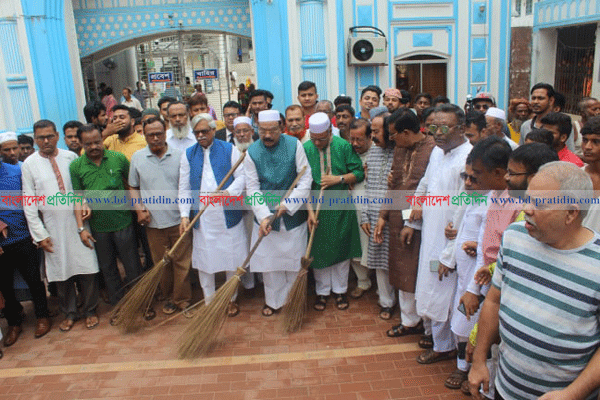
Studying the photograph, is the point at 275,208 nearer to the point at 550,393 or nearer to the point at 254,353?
the point at 254,353

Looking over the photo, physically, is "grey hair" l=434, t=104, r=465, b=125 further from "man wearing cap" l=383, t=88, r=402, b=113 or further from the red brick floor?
"man wearing cap" l=383, t=88, r=402, b=113

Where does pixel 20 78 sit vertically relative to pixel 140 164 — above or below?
above

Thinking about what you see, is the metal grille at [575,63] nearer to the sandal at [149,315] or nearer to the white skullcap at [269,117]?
the white skullcap at [269,117]

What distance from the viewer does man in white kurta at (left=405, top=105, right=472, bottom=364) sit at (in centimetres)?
319

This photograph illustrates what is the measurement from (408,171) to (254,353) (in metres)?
1.81

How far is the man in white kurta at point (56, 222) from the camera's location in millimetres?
4039

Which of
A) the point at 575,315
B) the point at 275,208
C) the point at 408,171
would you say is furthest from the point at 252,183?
the point at 575,315

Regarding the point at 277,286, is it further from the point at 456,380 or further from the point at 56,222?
the point at 56,222

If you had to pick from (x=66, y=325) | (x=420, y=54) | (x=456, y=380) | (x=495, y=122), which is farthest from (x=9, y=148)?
(x=420, y=54)

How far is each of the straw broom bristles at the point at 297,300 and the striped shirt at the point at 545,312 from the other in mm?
2084

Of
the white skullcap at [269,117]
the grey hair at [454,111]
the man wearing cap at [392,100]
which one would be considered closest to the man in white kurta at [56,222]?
the white skullcap at [269,117]

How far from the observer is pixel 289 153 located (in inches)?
161

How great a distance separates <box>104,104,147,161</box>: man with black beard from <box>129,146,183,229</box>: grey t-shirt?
0.58 meters

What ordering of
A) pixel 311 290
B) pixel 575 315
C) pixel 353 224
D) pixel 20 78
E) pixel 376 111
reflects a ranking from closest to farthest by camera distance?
pixel 575 315 → pixel 353 224 → pixel 311 290 → pixel 376 111 → pixel 20 78
